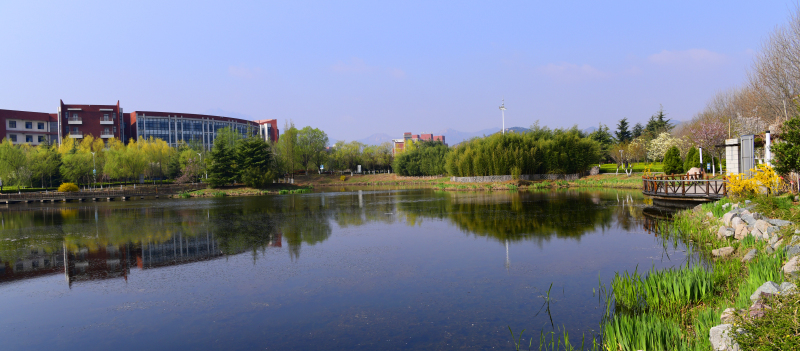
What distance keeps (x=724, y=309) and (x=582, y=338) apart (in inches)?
71.4

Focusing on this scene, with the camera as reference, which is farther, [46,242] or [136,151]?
[136,151]

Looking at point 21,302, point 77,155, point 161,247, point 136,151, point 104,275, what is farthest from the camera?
point 136,151

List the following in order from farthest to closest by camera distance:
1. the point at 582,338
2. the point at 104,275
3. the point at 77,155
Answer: the point at 77,155 < the point at 104,275 < the point at 582,338

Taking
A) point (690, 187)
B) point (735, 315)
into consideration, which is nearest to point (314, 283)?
point (735, 315)

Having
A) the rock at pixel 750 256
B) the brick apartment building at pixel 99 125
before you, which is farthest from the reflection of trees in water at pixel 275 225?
the brick apartment building at pixel 99 125

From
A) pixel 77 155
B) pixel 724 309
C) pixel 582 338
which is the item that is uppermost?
pixel 77 155

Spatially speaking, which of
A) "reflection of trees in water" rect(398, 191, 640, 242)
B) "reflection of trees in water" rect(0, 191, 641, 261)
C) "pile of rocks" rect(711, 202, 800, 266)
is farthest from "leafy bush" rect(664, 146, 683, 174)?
"pile of rocks" rect(711, 202, 800, 266)

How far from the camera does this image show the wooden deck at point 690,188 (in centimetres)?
1977

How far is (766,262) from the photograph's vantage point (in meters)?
7.34

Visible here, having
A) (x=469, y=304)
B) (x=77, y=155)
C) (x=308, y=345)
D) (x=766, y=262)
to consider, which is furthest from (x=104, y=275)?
(x=77, y=155)

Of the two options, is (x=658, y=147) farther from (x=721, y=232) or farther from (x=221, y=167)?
(x=221, y=167)

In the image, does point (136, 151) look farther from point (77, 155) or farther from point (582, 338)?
point (582, 338)

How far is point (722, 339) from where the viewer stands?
15.1ft

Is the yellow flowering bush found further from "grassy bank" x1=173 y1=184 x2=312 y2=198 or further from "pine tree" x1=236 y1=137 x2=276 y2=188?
"pine tree" x1=236 y1=137 x2=276 y2=188
